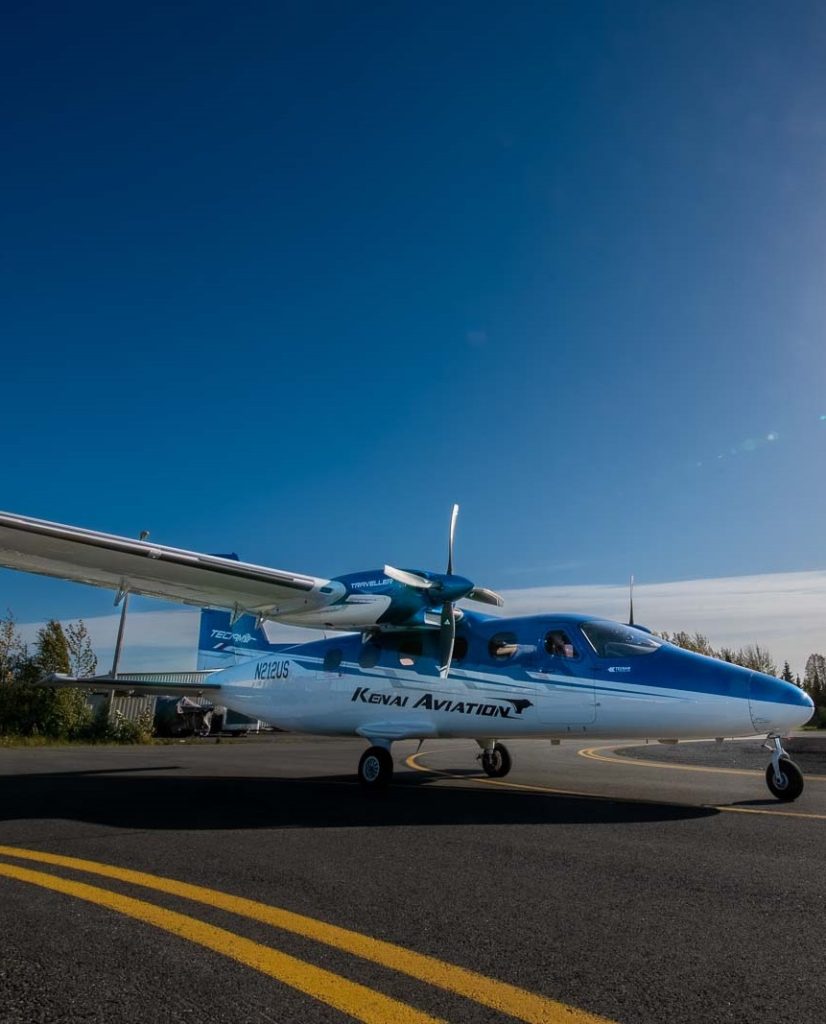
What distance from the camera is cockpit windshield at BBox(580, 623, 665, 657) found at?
32.3ft

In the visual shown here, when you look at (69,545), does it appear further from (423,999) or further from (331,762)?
(331,762)

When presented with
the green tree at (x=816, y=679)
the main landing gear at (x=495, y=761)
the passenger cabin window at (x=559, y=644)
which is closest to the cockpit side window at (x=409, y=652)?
the passenger cabin window at (x=559, y=644)

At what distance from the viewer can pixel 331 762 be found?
17.6m

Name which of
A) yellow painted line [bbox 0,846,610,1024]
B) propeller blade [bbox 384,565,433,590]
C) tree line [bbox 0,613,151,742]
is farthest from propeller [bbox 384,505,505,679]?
tree line [bbox 0,613,151,742]

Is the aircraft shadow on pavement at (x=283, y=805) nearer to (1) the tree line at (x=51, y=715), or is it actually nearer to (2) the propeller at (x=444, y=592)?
(2) the propeller at (x=444, y=592)

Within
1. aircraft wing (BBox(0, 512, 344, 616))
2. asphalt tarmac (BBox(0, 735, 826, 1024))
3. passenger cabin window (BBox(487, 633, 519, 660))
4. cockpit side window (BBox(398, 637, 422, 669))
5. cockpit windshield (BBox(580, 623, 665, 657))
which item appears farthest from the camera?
cockpit side window (BBox(398, 637, 422, 669))

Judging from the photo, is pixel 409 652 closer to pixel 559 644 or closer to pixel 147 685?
pixel 559 644

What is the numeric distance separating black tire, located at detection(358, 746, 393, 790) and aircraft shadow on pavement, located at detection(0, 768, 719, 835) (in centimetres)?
19

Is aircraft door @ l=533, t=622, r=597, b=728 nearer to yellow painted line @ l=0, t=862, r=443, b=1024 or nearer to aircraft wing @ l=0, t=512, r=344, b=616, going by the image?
aircraft wing @ l=0, t=512, r=344, b=616

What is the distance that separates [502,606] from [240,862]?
8.17m

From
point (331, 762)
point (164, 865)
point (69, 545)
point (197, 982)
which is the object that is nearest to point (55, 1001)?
point (197, 982)

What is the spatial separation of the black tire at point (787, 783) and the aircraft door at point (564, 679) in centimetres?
242

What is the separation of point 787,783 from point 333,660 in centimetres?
744

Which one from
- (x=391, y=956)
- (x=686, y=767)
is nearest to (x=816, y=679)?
(x=686, y=767)
